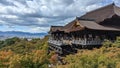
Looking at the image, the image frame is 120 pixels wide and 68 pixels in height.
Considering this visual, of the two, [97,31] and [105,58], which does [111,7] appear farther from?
[105,58]

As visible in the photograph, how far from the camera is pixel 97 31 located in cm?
3497

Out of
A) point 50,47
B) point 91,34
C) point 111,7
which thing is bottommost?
point 50,47

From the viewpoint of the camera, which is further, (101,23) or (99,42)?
(101,23)

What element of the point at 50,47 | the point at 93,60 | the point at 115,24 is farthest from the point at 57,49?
the point at 93,60

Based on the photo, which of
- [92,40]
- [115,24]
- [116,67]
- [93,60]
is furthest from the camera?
[115,24]

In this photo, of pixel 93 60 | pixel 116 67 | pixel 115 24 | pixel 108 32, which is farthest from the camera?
pixel 115 24

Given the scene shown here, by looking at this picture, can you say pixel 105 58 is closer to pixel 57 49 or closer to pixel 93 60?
pixel 93 60

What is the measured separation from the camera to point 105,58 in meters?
19.0

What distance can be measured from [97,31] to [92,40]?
7.55 feet

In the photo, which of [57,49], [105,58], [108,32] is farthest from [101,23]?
[105,58]

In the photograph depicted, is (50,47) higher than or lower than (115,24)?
lower

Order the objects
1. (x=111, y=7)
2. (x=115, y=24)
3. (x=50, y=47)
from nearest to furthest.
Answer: (x=115, y=24)
(x=111, y=7)
(x=50, y=47)

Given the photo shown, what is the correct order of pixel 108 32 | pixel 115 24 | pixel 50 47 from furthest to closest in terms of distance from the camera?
pixel 50 47
pixel 115 24
pixel 108 32

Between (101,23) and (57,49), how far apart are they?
8.66 m
